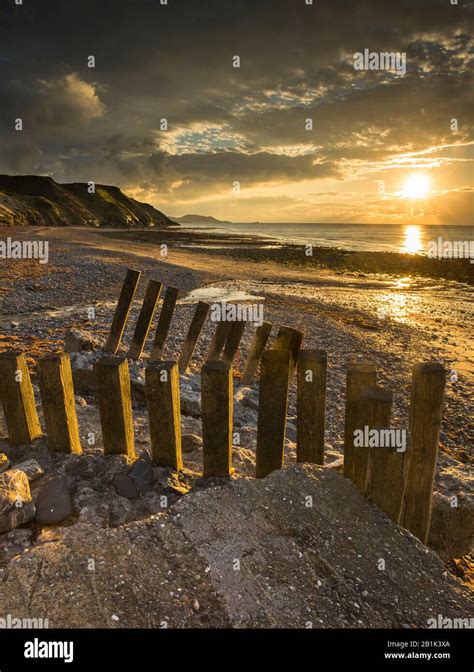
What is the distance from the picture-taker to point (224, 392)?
3314 mm

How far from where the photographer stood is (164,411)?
3451 millimetres

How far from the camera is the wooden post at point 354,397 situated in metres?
3.43

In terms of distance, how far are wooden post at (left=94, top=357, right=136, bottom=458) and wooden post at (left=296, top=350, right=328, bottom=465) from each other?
144 cm

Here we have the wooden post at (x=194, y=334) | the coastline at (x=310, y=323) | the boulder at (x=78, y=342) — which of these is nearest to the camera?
the coastline at (x=310, y=323)

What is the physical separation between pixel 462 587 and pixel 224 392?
2.20 meters

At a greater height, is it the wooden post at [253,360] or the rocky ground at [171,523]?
the wooden post at [253,360]

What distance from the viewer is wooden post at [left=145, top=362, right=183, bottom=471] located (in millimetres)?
3361

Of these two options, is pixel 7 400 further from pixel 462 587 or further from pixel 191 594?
pixel 462 587

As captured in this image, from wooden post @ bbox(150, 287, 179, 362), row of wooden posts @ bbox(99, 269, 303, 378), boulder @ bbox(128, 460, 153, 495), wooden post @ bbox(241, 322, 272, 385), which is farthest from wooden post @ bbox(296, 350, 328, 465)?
wooden post @ bbox(150, 287, 179, 362)

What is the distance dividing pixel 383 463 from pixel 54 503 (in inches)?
98.1
